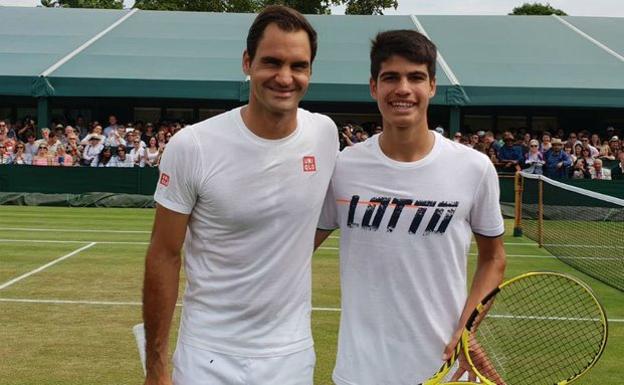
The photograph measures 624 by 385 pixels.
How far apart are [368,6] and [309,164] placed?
50.6 meters

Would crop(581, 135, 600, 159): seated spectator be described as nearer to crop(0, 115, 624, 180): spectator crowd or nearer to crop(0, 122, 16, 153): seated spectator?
crop(0, 115, 624, 180): spectator crowd

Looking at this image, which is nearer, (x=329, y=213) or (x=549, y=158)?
(x=329, y=213)

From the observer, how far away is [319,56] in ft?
88.1

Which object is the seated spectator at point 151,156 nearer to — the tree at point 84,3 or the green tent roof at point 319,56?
the green tent roof at point 319,56

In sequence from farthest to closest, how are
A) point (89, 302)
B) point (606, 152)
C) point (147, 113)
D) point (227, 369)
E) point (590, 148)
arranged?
point (147, 113) < point (606, 152) < point (590, 148) < point (89, 302) < point (227, 369)

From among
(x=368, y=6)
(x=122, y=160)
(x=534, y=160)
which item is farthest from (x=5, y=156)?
(x=368, y=6)

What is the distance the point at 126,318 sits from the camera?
855cm

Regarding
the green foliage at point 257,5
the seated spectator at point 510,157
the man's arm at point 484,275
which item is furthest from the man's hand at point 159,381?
the green foliage at point 257,5

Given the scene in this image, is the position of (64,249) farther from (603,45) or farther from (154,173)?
(603,45)

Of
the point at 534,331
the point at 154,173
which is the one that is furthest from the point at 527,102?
the point at 534,331

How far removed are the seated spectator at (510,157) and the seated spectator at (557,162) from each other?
2.16 ft

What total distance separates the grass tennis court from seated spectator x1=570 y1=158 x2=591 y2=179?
15.2 ft

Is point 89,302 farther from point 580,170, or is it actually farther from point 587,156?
point 587,156

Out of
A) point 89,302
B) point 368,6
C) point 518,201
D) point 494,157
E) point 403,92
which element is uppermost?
point 368,6
